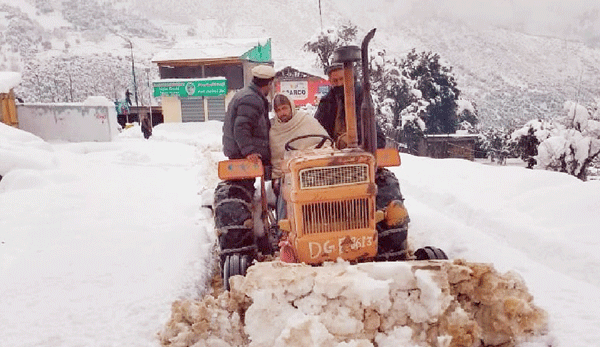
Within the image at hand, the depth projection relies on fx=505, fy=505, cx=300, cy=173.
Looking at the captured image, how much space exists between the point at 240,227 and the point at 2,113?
1716 cm

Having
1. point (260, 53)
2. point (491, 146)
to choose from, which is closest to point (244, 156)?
point (491, 146)

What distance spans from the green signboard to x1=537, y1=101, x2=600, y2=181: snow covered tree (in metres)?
21.1

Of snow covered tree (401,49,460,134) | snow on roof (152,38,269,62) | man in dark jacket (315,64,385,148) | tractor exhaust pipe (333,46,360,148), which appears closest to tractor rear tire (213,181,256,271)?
tractor exhaust pipe (333,46,360,148)

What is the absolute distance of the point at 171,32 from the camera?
172750 millimetres

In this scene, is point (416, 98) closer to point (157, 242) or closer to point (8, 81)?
point (8, 81)

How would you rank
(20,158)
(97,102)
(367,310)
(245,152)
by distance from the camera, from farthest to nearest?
(97,102), (20,158), (245,152), (367,310)

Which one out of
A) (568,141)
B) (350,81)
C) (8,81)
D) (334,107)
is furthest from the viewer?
(568,141)

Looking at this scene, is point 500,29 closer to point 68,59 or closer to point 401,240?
point 68,59

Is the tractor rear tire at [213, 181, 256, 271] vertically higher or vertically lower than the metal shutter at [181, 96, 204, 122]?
lower

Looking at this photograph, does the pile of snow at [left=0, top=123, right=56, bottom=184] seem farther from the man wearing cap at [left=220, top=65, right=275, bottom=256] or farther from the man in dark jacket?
the man in dark jacket

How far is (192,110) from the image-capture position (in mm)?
36031

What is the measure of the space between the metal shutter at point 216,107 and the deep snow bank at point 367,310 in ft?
107

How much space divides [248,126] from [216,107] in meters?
31.6

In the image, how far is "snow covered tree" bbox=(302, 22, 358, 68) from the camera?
2998cm
